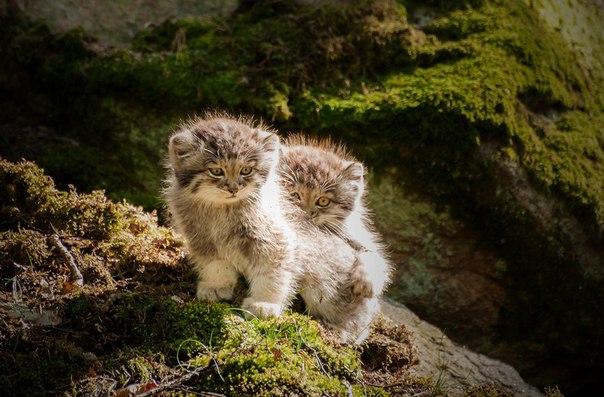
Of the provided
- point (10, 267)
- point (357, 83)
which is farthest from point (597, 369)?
point (10, 267)

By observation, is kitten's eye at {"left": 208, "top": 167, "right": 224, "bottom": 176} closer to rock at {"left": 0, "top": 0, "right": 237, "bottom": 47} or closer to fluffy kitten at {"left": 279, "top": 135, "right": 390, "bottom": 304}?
fluffy kitten at {"left": 279, "top": 135, "right": 390, "bottom": 304}

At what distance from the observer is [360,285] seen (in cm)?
491

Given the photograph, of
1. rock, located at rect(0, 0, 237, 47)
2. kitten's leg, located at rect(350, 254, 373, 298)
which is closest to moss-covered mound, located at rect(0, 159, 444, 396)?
kitten's leg, located at rect(350, 254, 373, 298)

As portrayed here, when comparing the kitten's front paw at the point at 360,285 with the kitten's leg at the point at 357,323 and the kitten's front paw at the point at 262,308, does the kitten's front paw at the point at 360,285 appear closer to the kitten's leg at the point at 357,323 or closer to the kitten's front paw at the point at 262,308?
the kitten's leg at the point at 357,323

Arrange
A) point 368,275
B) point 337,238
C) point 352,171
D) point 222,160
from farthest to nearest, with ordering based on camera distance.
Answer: point 352,171 < point 337,238 < point 368,275 < point 222,160

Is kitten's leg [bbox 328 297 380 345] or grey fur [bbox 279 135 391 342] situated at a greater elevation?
grey fur [bbox 279 135 391 342]

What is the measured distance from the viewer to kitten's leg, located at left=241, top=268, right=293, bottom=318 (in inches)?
175

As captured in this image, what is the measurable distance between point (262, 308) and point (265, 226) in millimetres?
617

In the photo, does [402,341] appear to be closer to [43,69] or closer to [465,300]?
[465,300]

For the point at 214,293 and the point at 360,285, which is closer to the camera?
the point at 214,293

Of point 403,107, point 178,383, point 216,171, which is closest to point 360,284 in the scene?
point 216,171

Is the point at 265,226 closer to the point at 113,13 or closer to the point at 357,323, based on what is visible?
the point at 357,323

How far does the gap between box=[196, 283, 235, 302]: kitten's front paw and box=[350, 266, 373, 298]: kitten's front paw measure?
1007 millimetres

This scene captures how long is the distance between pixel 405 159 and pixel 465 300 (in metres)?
1.88
